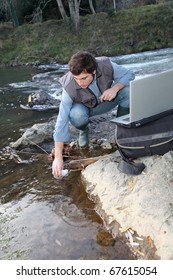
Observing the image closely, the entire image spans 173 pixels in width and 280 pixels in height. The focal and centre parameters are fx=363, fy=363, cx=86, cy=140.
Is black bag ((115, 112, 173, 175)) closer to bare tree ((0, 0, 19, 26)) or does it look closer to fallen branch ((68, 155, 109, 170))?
fallen branch ((68, 155, 109, 170))

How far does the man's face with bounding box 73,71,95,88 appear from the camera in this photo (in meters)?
3.15

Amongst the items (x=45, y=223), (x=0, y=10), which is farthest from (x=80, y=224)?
(x=0, y=10)

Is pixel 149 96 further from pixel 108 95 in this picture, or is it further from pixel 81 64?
pixel 108 95

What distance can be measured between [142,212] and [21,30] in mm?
22175

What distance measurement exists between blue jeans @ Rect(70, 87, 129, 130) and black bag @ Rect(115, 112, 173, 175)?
798 millimetres

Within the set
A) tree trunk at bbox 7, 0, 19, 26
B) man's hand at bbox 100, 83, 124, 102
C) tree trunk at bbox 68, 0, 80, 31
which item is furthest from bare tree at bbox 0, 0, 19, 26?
man's hand at bbox 100, 83, 124, 102

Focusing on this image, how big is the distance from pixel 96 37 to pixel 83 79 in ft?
58.5

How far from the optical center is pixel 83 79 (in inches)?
127

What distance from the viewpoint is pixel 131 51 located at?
18.1 meters

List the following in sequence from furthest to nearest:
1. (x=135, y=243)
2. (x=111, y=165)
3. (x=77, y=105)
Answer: (x=77, y=105)
(x=111, y=165)
(x=135, y=243)

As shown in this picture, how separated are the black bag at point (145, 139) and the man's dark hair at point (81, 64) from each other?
566 mm

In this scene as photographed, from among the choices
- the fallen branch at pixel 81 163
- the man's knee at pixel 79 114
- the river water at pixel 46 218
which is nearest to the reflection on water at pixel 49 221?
the river water at pixel 46 218

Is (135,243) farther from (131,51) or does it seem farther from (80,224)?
(131,51)

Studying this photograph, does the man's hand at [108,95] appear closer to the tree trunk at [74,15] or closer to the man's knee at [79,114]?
the man's knee at [79,114]
